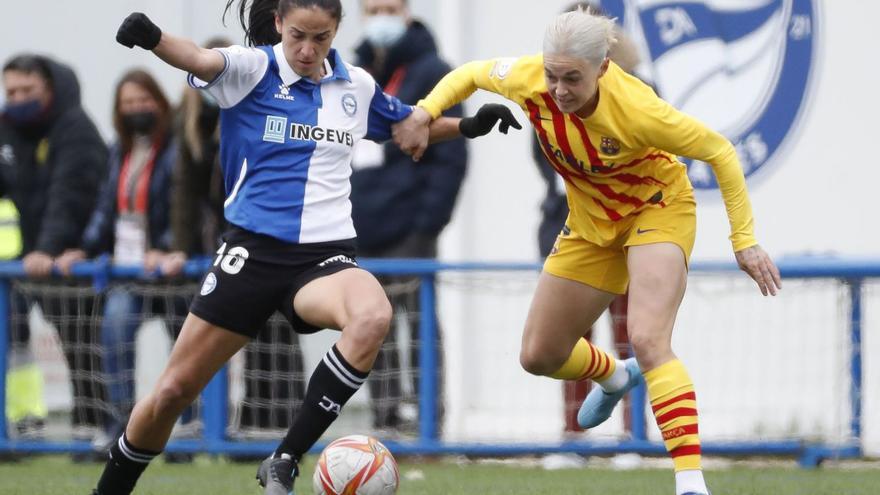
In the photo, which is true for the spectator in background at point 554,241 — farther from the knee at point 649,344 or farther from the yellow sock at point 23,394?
the yellow sock at point 23,394

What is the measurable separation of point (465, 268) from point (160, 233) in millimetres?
1749

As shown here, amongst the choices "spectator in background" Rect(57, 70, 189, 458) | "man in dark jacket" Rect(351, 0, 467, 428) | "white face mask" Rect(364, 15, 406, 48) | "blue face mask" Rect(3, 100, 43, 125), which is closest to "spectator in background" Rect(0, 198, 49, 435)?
"spectator in background" Rect(57, 70, 189, 458)

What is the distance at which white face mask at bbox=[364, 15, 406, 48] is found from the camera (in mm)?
9641

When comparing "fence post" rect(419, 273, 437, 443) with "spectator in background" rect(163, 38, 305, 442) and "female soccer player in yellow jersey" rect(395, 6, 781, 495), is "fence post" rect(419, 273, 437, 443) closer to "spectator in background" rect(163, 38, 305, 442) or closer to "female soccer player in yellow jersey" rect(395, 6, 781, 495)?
"spectator in background" rect(163, 38, 305, 442)

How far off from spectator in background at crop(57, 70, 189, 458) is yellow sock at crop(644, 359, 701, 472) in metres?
3.94

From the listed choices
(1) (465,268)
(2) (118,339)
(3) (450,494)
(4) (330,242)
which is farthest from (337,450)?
(2) (118,339)

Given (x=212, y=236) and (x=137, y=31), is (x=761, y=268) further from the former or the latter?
(x=212, y=236)

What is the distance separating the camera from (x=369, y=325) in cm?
632

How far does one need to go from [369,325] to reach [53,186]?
423 cm

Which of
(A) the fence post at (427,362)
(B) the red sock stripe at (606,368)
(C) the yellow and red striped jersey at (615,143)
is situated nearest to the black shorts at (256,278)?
(C) the yellow and red striped jersey at (615,143)

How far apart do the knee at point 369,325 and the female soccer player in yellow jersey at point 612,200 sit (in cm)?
93

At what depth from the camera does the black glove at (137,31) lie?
596 centimetres

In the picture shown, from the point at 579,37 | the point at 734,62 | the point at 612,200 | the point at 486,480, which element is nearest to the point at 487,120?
the point at 612,200

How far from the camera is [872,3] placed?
10.6m
